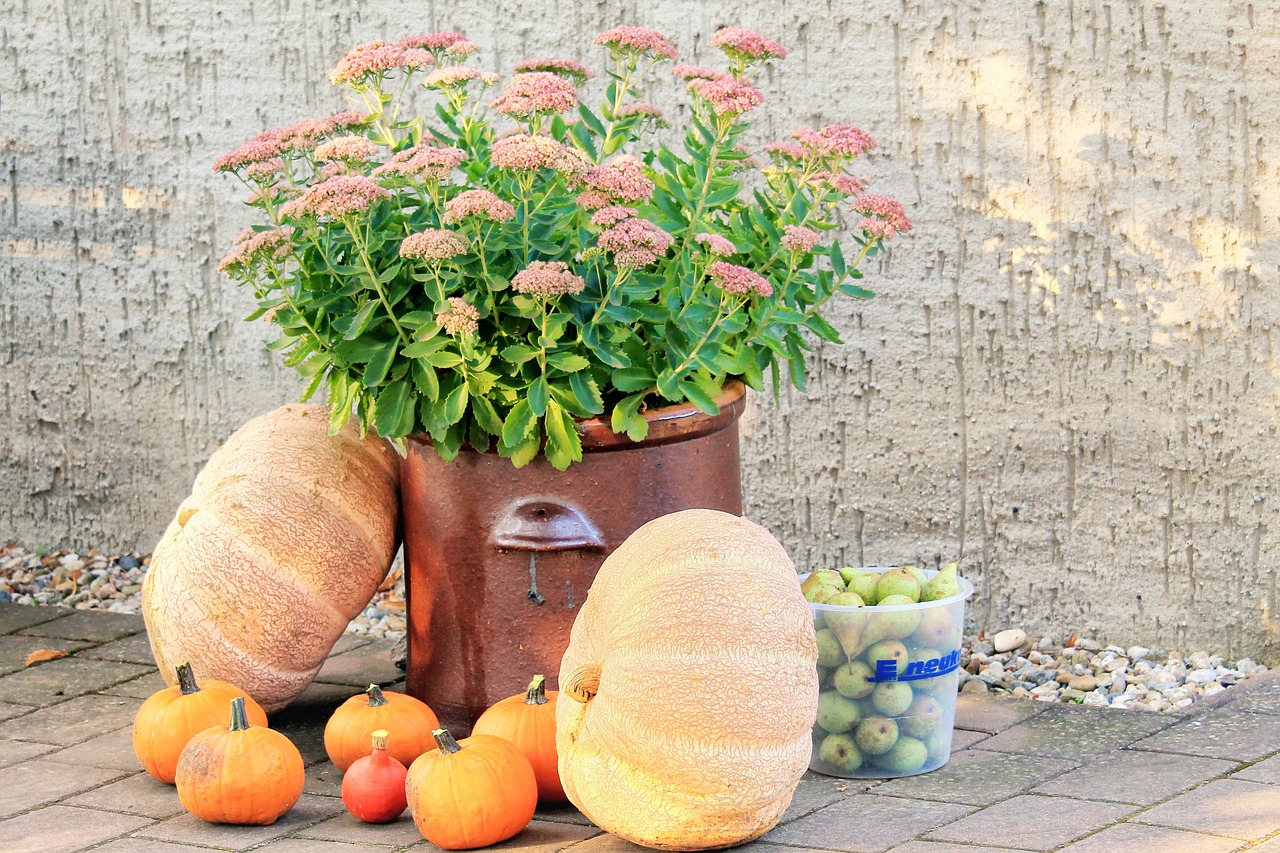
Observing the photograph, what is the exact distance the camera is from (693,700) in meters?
2.88

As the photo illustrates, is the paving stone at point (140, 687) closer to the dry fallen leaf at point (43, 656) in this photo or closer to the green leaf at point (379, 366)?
the dry fallen leaf at point (43, 656)

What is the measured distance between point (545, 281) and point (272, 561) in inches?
40.4

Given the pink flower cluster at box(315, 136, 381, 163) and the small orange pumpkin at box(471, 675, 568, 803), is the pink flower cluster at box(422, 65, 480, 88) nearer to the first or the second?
the pink flower cluster at box(315, 136, 381, 163)

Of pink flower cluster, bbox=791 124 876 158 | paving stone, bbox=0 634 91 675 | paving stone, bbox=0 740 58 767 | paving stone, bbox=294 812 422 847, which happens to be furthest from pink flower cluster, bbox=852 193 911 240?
paving stone, bbox=0 634 91 675

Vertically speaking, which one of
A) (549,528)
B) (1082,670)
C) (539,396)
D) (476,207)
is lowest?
(1082,670)

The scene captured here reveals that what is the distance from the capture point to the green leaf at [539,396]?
3.26m

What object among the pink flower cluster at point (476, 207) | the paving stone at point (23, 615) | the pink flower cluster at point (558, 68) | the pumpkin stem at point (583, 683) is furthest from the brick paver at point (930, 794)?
the pink flower cluster at point (558, 68)

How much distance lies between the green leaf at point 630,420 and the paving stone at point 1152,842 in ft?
4.12

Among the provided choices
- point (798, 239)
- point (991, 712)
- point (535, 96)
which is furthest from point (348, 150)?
point (991, 712)

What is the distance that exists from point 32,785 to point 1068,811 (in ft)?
7.58

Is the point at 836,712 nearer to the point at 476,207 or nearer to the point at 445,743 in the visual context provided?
the point at 445,743

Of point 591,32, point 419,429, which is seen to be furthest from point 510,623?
point 591,32

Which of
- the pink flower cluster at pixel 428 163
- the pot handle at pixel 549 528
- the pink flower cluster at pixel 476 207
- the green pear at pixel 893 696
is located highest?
the pink flower cluster at pixel 428 163

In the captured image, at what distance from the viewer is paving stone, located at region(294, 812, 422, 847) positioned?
311cm
